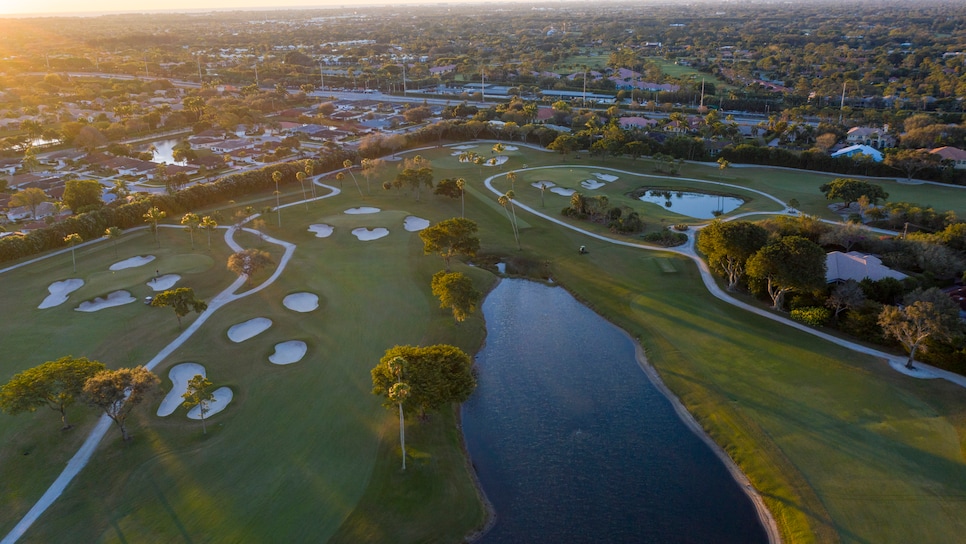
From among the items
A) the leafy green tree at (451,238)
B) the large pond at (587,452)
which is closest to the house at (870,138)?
the large pond at (587,452)

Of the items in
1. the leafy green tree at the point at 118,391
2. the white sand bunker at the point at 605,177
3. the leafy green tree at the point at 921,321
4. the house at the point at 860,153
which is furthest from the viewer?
the house at the point at 860,153

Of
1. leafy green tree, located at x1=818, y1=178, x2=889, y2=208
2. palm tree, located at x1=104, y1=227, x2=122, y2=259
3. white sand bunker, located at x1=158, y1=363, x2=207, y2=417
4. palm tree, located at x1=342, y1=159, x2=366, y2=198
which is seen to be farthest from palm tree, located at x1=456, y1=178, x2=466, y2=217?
leafy green tree, located at x1=818, y1=178, x2=889, y2=208

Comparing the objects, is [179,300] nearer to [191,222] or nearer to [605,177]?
[191,222]

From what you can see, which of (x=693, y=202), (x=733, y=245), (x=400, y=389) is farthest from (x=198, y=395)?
(x=693, y=202)

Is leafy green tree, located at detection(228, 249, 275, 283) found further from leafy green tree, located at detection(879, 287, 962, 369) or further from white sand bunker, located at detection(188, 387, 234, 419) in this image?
leafy green tree, located at detection(879, 287, 962, 369)

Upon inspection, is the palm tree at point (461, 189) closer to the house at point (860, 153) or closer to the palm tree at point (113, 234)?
the palm tree at point (113, 234)
